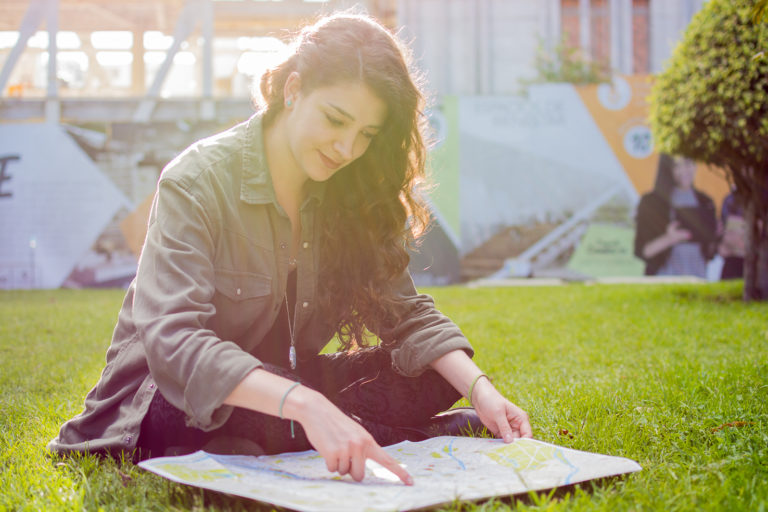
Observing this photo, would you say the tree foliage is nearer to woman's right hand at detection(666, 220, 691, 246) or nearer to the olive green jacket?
woman's right hand at detection(666, 220, 691, 246)

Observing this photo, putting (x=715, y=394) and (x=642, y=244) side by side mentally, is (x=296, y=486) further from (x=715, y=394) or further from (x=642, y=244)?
(x=642, y=244)

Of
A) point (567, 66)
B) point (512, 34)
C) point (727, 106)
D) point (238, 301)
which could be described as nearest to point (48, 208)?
point (512, 34)

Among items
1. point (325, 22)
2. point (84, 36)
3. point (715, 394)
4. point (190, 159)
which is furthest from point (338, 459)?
point (84, 36)

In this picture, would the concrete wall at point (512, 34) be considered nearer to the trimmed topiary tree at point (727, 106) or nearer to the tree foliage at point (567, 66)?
the tree foliage at point (567, 66)

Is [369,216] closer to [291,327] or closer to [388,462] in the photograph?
[291,327]

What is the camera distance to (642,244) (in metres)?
10.4

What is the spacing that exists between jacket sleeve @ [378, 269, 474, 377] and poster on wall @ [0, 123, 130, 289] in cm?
943

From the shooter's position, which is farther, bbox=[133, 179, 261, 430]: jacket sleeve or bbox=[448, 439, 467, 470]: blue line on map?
bbox=[448, 439, 467, 470]: blue line on map

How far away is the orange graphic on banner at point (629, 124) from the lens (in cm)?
1045

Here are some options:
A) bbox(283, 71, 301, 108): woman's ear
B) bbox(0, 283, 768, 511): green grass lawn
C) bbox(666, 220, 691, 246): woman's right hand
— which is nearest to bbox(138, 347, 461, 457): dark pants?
bbox(0, 283, 768, 511): green grass lawn

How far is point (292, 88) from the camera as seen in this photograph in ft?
6.23

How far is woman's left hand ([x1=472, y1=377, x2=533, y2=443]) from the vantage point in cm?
178

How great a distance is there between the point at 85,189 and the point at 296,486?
1030 centimetres

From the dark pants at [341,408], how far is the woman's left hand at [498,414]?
7.6 inches
